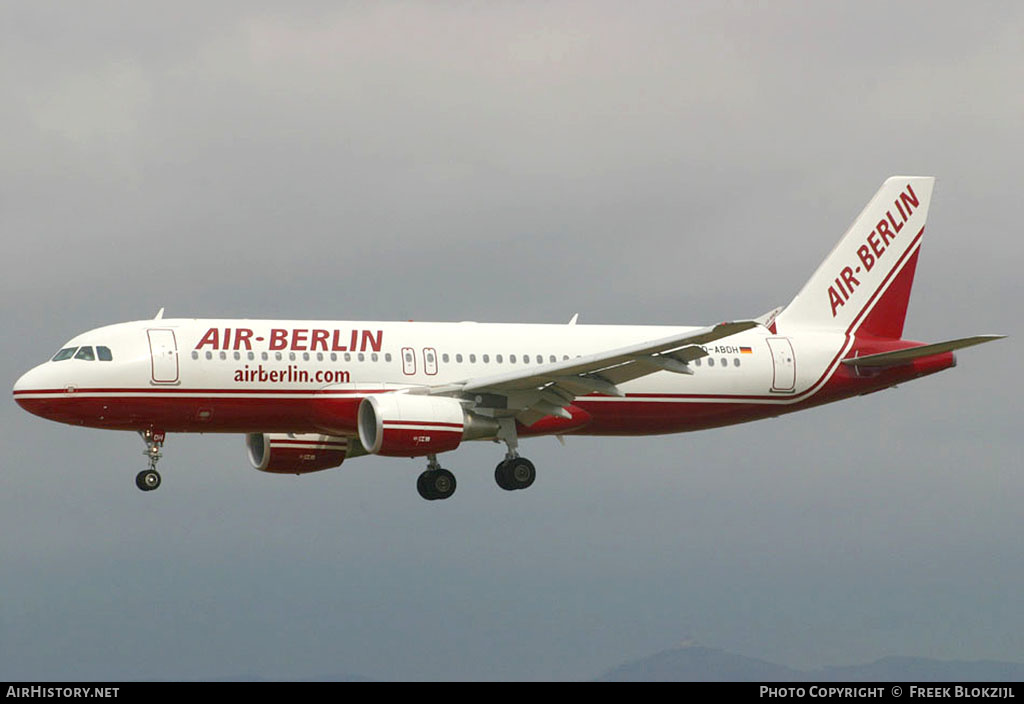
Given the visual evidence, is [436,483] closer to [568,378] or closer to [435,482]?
[435,482]

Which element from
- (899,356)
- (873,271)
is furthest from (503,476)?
(873,271)

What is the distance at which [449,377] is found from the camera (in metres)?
54.3

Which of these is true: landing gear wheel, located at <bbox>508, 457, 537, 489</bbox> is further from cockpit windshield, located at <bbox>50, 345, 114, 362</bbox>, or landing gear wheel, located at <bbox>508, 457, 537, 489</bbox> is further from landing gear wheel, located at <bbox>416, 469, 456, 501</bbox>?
cockpit windshield, located at <bbox>50, 345, 114, 362</bbox>

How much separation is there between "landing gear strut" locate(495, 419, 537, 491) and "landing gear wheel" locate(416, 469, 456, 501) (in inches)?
61.7

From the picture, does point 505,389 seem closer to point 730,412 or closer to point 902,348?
point 730,412

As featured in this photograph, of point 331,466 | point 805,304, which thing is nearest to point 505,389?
point 331,466

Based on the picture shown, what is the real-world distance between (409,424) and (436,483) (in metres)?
4.72

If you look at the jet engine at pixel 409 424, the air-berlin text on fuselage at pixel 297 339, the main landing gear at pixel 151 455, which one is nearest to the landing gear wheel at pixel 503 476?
the jet engine at pixel 409 424

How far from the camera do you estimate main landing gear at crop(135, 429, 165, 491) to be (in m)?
52.4

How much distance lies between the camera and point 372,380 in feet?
175

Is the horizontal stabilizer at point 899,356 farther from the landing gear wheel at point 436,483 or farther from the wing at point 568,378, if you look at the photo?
the landing gear wheel at point 436,483

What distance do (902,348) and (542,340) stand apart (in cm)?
1238
